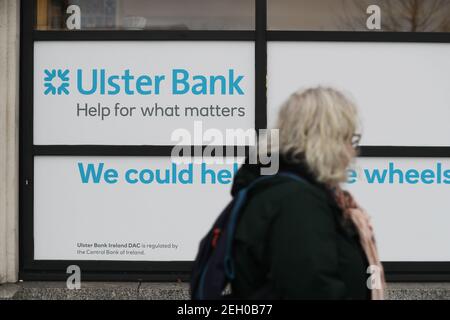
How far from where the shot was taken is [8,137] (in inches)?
209

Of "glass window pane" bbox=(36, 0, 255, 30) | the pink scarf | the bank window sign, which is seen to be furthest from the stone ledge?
the pink scarf

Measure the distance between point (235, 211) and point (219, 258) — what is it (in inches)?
6.8

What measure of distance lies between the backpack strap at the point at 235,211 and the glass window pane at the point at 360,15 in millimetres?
3440

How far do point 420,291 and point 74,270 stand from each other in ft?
9.27

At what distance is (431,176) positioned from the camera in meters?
5.45

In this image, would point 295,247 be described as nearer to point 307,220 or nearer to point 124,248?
point 307,220

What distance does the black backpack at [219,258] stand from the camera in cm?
224

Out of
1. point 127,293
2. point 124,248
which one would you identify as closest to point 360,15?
point 124,248

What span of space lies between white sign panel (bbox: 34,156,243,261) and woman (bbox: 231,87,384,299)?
3.03 meters

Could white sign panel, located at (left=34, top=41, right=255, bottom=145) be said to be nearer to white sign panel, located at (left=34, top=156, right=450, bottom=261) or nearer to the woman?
white sign panel, located at (left=34, top=156, right=450, bottom=261)

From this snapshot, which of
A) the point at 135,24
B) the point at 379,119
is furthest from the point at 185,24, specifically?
A: the point at 379,119

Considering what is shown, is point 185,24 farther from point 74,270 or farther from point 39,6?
point 74,270

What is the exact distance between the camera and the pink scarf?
95.7 inches

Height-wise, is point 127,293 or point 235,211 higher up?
point 235,211
